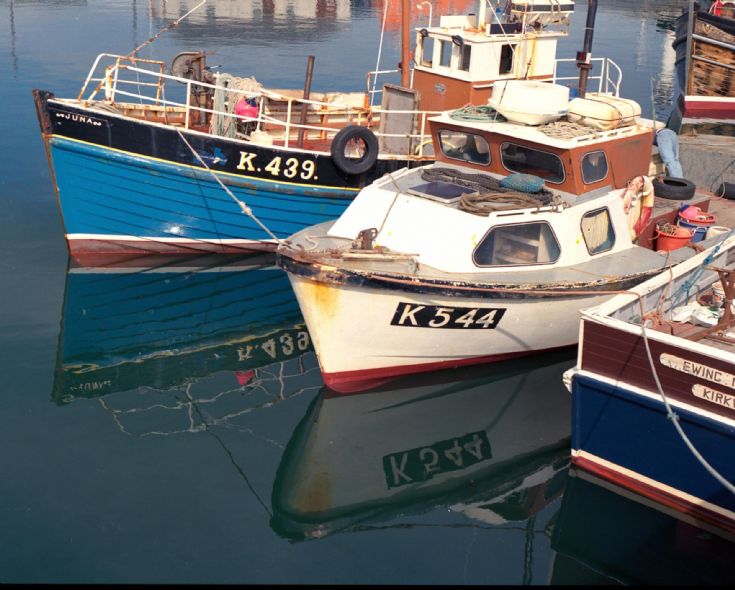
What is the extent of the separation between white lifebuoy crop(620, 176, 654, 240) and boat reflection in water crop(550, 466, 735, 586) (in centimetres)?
513

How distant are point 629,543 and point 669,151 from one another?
389 inches

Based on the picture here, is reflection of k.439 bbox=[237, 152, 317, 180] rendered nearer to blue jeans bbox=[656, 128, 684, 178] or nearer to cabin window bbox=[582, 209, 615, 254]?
cabin window bbox=[582, 209, 615, 254]

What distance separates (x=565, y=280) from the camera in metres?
13.5

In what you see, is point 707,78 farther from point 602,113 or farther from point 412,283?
point 412,283

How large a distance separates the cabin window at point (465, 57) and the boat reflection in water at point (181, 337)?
19.4 feet

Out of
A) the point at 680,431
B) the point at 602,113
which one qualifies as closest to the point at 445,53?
the point at 602,113

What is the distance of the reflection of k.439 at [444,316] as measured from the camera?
1308 centimetres

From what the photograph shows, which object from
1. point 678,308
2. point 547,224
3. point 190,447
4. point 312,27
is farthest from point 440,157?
point 312,27

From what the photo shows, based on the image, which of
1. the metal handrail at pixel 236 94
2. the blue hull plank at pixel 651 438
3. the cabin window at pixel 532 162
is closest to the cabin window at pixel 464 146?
the cabin window at pixel 532 162

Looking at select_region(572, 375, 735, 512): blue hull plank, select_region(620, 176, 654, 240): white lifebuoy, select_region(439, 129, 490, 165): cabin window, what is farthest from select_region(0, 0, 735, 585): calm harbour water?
select_region(439, 129, 490, 165): cabin window

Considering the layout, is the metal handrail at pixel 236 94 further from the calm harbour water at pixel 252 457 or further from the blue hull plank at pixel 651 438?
the blue hull plank at pixel 651 438

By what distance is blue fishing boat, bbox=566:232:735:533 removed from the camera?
33.7ft

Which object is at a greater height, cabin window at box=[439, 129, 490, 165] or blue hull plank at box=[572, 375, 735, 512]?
cabin window at box=[439, 129, 490, 165]

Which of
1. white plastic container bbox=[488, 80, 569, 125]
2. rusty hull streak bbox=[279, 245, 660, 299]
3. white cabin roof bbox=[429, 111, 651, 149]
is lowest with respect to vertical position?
rusty hull streak bbox=[279, 245, 660, 299]
